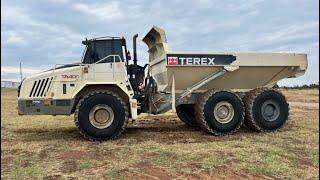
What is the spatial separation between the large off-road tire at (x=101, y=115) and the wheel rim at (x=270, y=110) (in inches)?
139

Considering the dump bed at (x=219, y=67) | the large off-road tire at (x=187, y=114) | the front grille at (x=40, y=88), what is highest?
the dump bed at (x=219, y=67)

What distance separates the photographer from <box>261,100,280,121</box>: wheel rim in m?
11.6

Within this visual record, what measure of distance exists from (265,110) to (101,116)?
412cm

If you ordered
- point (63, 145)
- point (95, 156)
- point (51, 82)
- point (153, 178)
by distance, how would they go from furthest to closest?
point (51, 82) → point (63, 145) → point (95, 156) → point (153, 178)

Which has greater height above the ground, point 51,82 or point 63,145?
point 51,82

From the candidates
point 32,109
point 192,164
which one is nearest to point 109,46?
point 32,109

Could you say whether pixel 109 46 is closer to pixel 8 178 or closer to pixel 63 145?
pixel 63 145

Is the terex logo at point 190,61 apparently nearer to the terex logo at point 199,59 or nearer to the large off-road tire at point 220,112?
the terex logo at point 199,59

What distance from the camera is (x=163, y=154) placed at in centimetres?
854

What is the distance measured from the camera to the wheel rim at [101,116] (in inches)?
407

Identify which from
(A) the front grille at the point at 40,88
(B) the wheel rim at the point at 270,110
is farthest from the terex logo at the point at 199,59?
(A) the front grille at the point at 40,88

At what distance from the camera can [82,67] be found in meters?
10.5

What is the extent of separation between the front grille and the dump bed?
281cm

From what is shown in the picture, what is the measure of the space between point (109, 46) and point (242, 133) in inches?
153
